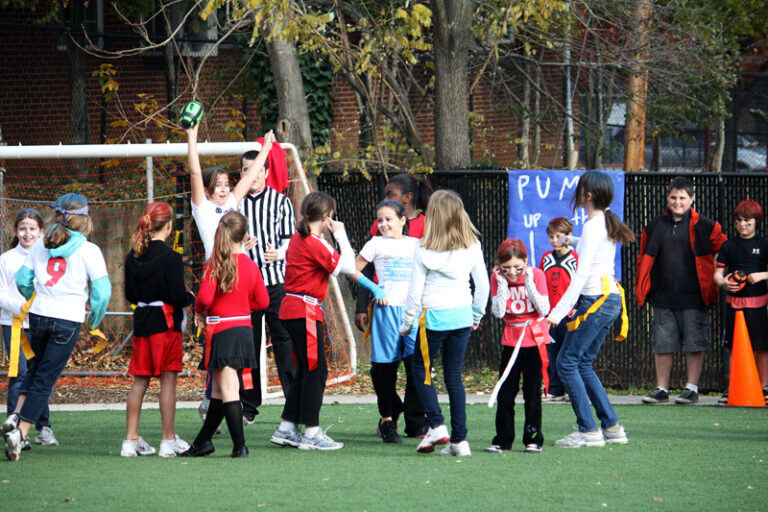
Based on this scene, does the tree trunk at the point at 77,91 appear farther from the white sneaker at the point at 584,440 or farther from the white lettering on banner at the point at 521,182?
the white sneaker at the point at 584,440

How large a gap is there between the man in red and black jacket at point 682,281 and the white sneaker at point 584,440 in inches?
95.5

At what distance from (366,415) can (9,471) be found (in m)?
3.15

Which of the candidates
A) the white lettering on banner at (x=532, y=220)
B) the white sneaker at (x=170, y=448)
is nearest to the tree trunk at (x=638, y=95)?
the white lettering on banner at (x=532, y=220)

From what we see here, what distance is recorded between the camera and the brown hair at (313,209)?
6.56 m

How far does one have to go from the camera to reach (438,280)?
6.24m

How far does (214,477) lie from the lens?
18.8 feet

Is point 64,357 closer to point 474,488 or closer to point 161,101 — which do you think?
point 474,488

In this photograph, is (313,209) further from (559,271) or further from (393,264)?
(559,271)

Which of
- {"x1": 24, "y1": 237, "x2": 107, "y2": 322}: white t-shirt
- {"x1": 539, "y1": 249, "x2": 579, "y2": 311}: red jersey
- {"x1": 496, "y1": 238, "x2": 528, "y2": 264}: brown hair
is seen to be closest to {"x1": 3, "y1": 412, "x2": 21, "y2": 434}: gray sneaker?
{"x1": 24, "y1": 237, "x2": 107, "y2": 322}: white t-shirt

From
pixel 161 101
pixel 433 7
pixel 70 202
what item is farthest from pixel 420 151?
pixel 161 101

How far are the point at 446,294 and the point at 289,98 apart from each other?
521cm

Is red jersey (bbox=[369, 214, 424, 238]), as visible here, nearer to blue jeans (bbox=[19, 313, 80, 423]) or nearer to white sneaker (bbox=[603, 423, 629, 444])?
white sneaker (bbox=[603, 423, 629, 444])

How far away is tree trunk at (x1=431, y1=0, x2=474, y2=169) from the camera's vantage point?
10.5m

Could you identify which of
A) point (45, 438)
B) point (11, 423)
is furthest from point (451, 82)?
point (11, 423)
